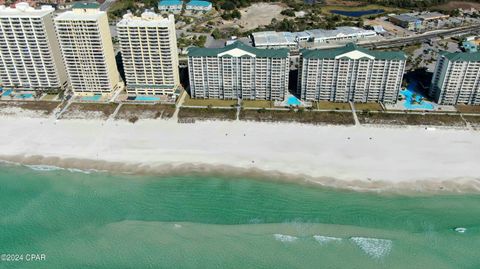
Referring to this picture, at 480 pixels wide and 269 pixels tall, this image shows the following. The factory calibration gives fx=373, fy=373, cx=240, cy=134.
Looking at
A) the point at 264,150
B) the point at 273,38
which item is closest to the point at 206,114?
the point at 264,150

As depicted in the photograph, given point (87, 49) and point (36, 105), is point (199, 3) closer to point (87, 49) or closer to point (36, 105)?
point (87, 49)

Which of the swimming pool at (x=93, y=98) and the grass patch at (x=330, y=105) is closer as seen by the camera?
the grass patch at (x=330, y=105)

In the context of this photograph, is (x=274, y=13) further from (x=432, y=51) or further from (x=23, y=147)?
(x=23, y=147)

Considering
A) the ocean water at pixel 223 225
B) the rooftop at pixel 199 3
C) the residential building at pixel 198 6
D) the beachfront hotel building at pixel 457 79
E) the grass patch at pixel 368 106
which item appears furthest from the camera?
the rooftop at pixel 199 3

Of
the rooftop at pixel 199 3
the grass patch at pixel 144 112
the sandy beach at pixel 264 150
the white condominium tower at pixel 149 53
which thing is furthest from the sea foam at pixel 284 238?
the rooftop at pixel 199 3

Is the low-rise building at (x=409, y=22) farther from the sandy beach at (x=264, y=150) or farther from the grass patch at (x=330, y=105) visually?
the sandy beach at (x=264, y=150)

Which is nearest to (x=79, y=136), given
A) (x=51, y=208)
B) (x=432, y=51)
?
(x=51, y=208)
